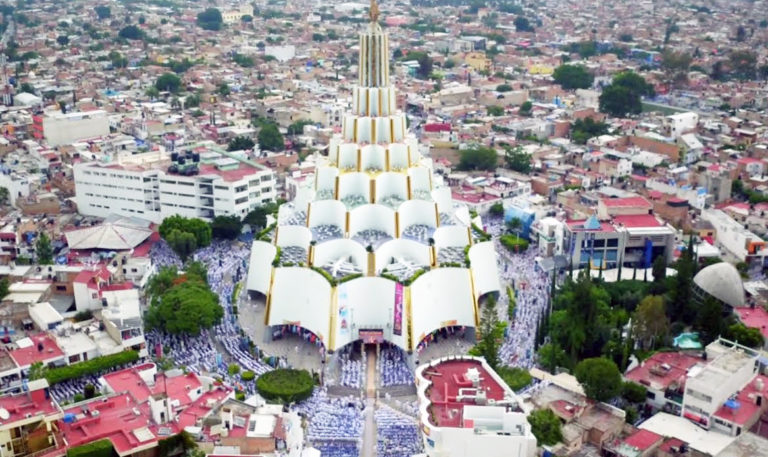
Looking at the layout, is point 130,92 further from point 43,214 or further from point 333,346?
point 333,346

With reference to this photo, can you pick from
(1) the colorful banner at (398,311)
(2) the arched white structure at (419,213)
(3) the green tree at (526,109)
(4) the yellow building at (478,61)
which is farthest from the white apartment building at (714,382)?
(4) the yellow building at (478,61)

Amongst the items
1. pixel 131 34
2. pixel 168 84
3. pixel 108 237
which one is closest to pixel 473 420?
pixel 108 237

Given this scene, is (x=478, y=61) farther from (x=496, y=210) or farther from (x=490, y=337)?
(x=490, y=337)

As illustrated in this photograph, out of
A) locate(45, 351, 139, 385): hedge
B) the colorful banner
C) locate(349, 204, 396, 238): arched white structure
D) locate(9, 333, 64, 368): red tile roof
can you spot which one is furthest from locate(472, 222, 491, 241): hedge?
locate(9, 333, 64, 368): red tile roof

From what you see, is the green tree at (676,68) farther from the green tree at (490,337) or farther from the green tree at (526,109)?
the green tree at (490,337)

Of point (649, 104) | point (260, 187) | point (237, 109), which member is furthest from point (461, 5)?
point (260, 187)

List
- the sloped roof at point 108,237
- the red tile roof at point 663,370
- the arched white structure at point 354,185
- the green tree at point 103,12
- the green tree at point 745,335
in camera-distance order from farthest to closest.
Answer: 1. the green tree at point 103,12
2. the sloped roof at point 108,237
3. the arched white structure at point 354,185
4. the green tree at point 745,335
5. the red tile roof at point 663,370
